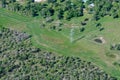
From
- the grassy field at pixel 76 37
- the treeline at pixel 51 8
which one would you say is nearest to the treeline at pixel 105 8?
the grassy field at pixel 76 37

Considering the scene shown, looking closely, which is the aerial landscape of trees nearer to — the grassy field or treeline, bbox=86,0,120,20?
treeline, bbox=86,0,120,20

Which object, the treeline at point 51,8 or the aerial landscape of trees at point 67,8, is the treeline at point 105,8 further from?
the treeline at point 51,8

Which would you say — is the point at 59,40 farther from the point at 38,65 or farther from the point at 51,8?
the point at 51,8

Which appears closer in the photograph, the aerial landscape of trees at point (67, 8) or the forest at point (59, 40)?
the forest at point (59, 40)

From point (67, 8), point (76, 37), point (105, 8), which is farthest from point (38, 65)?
point (105, 8)

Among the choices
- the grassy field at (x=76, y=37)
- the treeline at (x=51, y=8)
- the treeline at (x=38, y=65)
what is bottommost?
the treeline at (x=38, y=65)
